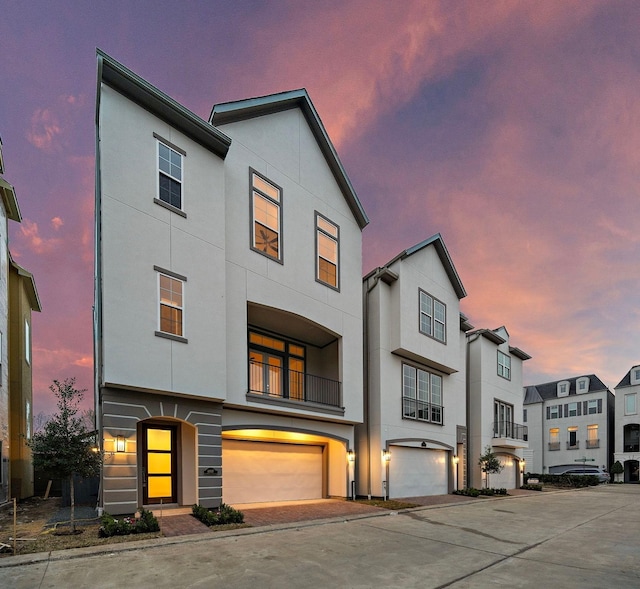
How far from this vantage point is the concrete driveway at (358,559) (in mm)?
7191

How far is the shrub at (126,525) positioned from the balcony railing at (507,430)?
2352 cm

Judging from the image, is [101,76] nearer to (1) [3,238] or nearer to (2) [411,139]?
(1) [3,238]

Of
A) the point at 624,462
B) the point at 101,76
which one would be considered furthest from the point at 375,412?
the point at 624,462

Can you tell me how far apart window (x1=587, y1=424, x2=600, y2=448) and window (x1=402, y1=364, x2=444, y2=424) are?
112 ft

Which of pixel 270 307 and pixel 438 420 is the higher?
pixel 270 307

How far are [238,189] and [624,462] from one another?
4901 centimetres

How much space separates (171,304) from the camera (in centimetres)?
1224

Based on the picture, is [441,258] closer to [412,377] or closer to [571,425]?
[412,377]

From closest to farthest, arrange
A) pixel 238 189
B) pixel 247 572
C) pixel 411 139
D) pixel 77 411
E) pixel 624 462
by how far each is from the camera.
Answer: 1. pixel 247 572
2. pixel 77 411
3. pixel 238 189
4. pixel 411 139
5. pixel 624 462

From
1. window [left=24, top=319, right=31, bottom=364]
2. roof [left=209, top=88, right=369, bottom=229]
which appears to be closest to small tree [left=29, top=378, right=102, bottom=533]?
roof [left=209, top=88, right=369, bottom=229]

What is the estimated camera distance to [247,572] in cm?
756

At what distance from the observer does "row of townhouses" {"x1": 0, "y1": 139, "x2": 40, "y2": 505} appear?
53.0 ft

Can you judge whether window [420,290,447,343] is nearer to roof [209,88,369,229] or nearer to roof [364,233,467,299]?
roof [364,233,467,299]

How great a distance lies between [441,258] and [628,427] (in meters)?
36.3
